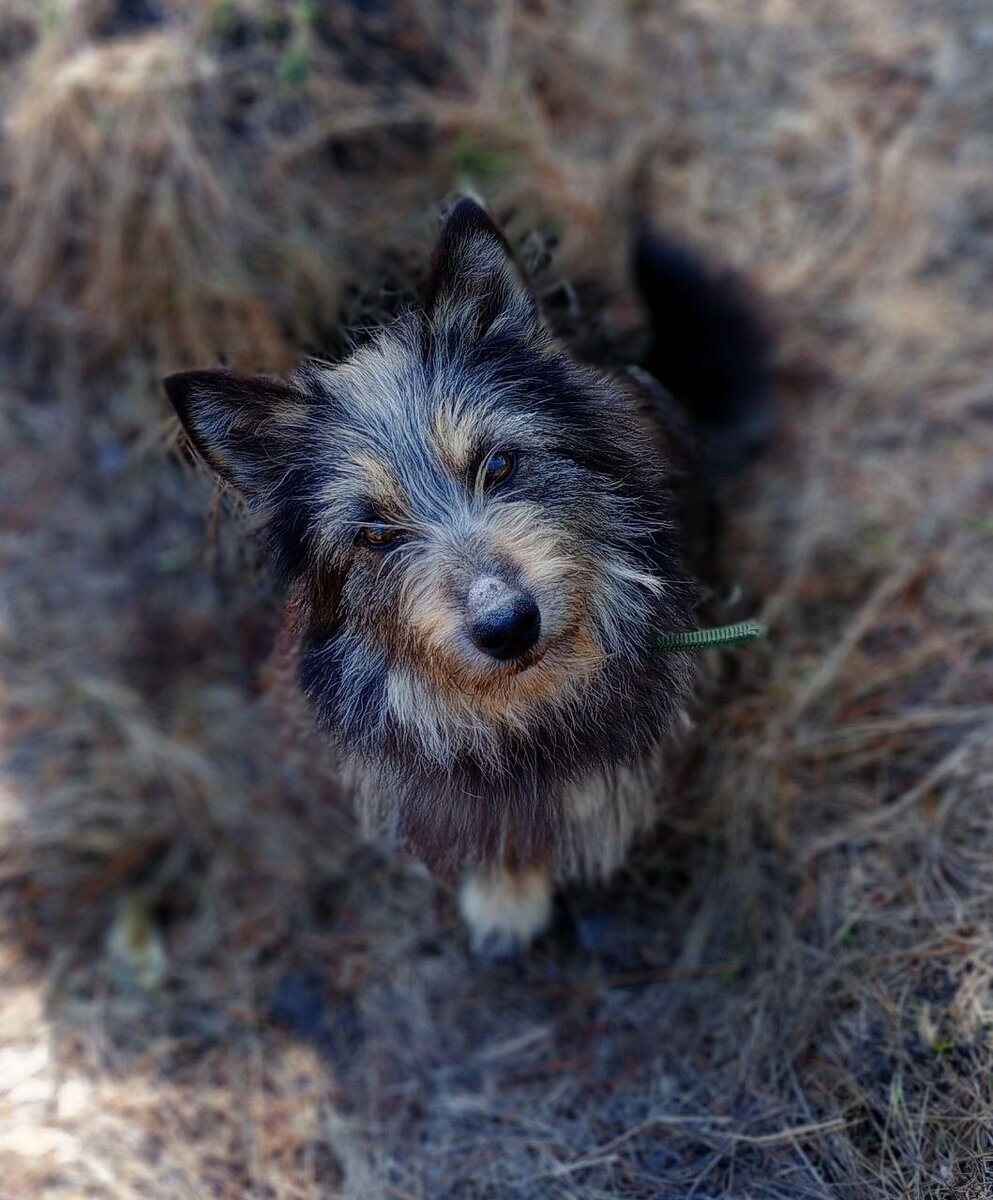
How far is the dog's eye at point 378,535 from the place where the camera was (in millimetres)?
2401

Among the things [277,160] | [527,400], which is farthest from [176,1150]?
[277,160]

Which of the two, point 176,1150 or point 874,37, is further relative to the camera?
point 874,37

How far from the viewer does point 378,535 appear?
241cm

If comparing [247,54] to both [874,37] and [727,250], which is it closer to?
[727,250]

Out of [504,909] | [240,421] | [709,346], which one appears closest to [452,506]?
[240,421]

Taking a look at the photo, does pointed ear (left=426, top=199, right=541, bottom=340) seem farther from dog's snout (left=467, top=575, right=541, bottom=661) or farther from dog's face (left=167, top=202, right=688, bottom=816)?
dog's snout (left=467, top=575, right=541, bottom=661)

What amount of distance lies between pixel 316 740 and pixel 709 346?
6.99 ft

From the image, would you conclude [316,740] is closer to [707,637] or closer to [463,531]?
[463,531]

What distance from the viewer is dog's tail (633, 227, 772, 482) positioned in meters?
3.79

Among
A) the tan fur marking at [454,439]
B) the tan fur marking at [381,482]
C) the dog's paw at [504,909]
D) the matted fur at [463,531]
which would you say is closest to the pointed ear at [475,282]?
the matted fur at [463,531]

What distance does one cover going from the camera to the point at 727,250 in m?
4.63

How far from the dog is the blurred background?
0.41 metres

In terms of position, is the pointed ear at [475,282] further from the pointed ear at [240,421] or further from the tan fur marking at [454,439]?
the pointed ear at [240,421]

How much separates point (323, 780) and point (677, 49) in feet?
13.0
